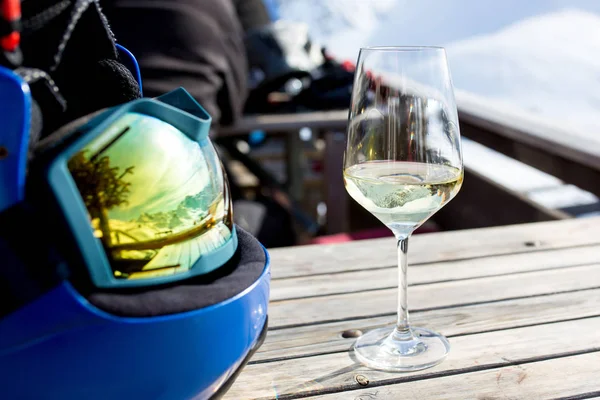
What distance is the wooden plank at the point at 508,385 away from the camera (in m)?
0.64

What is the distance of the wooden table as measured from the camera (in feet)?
2.15

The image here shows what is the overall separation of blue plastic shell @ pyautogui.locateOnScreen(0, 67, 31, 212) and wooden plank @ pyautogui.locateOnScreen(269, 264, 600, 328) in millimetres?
436

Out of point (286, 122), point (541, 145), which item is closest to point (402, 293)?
point (541, 145)

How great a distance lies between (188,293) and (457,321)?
0.42 metres

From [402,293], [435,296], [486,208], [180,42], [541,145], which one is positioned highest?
[402,293]

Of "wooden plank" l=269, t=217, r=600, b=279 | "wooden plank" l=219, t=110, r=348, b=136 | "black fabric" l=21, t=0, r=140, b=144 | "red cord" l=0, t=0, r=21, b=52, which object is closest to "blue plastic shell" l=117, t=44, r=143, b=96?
"black fabric" l=21, t=0, r=140, b=144

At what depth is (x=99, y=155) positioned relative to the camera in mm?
467

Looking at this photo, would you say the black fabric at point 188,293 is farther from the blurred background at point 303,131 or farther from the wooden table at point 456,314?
the blurred background at point 303,131

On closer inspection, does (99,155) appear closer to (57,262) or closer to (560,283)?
(57,262)

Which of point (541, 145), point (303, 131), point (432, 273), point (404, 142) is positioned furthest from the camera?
point (303, 131)

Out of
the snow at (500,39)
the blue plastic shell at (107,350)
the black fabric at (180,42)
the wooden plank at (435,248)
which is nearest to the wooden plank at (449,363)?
the blue plastic shell at (107,350)

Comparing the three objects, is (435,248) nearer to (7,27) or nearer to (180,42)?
(7,27)

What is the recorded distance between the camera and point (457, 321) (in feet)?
2.63

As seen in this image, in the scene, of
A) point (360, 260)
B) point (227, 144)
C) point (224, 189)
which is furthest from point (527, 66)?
point (224, 189)
